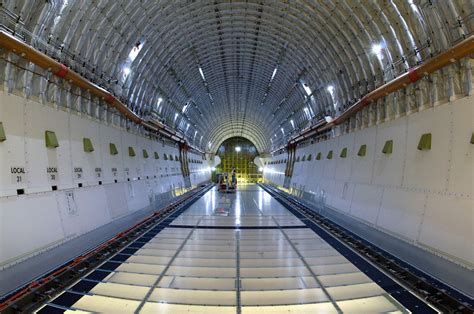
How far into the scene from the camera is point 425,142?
6.39 metres

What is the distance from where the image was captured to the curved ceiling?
22.8 feet

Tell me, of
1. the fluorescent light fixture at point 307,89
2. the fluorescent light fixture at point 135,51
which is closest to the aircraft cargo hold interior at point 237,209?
the fluorescent light fixture at point 135,51

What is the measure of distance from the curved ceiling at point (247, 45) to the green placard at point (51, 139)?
208 cm

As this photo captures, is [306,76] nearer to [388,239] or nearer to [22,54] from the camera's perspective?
[388,239]

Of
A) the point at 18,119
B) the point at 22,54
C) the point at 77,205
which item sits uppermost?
the point at 22,54

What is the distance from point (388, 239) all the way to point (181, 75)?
1477 centimetres

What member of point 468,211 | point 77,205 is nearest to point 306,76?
point 468,211

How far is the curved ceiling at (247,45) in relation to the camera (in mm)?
6953

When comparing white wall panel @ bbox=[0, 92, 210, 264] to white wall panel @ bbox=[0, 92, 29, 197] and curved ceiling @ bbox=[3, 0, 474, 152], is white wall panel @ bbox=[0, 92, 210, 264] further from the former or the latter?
curved ceiling @ bbox=[3, 0, 474, 152]

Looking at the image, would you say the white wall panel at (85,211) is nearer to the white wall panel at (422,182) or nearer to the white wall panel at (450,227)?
the white wall panel at (422,182)

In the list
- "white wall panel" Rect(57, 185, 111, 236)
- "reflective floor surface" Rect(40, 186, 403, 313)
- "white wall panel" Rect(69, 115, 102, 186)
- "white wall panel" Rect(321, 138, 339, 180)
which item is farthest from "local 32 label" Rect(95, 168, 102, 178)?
"white wall panel" Rect(321, 138, 339, 180)

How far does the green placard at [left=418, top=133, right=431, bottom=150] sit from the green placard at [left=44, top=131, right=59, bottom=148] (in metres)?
8.63

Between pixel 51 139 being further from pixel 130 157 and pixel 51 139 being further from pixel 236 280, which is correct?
pixel 236 280

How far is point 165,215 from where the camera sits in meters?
11.1
